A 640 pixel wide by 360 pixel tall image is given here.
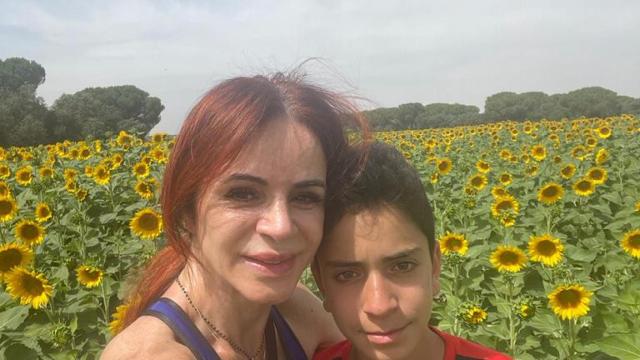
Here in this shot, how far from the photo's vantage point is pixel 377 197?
1888 millimetres

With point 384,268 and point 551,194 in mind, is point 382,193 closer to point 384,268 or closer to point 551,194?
point 384,268

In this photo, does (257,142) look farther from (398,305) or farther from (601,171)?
(601,171)

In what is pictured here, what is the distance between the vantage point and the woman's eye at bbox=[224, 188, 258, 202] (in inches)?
70.9

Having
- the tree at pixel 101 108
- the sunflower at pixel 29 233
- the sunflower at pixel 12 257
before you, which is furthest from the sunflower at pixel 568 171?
the tree at pixel 101 108

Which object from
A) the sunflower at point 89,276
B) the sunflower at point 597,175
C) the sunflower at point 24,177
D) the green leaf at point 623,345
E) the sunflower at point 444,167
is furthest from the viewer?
the sunflower at point 444,167

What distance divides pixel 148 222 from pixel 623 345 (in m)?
3.38

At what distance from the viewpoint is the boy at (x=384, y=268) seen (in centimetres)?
180

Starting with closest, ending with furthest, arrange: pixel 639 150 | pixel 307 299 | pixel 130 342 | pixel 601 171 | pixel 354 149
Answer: pixel 130 342
pixel 354 149
pixel 307 299
pixel 601 171
pixel 639 150

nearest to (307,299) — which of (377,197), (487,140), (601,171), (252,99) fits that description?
(377,197)

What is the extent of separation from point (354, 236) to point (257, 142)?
0.40 m

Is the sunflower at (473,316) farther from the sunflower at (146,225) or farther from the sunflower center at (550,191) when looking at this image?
the sunflower center at (550,191)

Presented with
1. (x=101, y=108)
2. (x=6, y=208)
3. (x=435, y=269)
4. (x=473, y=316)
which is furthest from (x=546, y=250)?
(x=101, y=108)

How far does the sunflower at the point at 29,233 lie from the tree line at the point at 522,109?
78.6 feet

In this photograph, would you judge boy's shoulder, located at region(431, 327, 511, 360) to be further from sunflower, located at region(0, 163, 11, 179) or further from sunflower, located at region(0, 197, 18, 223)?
sunflower, located at region(0, 163, 11, 179)
